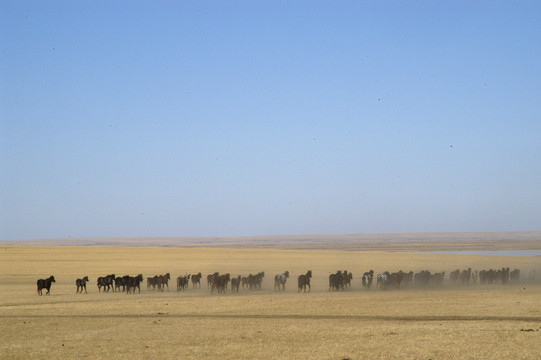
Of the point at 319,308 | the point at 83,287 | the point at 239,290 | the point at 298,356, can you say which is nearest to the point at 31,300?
the point at 83,287

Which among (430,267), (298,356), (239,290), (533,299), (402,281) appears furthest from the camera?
(430,267)

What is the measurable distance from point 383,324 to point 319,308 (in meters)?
5.21

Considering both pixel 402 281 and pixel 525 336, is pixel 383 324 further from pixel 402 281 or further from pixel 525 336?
pixel 402 281

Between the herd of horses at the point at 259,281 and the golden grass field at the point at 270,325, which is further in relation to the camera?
the herd of horses at the point at 259,281

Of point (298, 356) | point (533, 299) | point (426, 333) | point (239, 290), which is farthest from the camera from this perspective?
Result: point (239, 290)

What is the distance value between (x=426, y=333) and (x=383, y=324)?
230 centimetres

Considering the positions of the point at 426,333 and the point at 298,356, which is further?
the point at 426,333

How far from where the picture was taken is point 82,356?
15.2 metres

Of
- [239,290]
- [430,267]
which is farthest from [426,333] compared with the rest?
[430,267]

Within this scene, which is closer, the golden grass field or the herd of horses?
the golden grass field

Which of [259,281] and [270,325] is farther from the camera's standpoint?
[259,281]

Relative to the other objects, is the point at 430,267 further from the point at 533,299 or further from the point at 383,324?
the point at 383,324

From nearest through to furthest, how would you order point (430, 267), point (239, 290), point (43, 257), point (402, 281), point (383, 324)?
point (383, 324) < point (239, 290) < point (402, 281) < point (430, 267) < point (43, 257)

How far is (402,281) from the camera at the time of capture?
128ft
